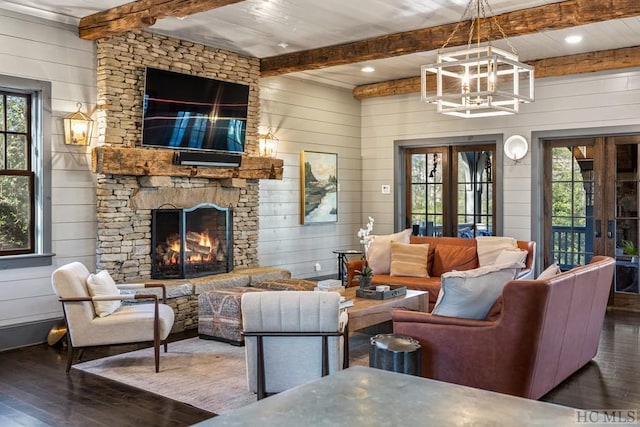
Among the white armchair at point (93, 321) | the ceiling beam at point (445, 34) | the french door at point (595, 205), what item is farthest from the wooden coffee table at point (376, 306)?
the french door at point (595, 205)

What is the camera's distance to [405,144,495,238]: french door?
8.48 metres

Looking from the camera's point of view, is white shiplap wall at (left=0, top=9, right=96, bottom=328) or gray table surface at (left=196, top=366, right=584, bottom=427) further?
white shiplap wall at (left=0, top=9, right=96, bottom=328)

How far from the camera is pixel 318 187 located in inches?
339

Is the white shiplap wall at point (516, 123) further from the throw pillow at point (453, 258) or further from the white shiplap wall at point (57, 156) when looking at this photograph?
the white shiplap wall at point (57, 156)

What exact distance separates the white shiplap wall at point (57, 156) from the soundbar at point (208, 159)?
36.9 inches

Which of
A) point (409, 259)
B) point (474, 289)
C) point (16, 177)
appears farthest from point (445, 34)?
point (16, 177)

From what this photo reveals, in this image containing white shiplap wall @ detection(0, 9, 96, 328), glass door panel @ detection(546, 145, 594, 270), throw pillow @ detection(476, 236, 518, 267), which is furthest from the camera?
glass door panel @ detection(546, 145, 594, 270)

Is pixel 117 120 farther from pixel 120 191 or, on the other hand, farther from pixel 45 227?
pixel 45 227

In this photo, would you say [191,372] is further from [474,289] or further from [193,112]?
[193,112]

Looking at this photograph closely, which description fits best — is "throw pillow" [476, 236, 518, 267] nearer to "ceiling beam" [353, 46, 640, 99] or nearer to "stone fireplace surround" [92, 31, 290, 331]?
"ceiling beam" [353, 46, 640, 99]

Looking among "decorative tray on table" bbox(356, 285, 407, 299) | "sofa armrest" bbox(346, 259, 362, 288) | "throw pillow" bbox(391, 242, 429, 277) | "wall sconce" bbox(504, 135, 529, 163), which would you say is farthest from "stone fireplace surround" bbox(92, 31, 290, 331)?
"wall sconce" bbox(504, 135, 529, 163)

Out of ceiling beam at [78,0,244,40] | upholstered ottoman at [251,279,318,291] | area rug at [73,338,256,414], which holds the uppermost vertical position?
ceiling beam at [78,0,244,40]

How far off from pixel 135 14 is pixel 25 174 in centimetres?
182

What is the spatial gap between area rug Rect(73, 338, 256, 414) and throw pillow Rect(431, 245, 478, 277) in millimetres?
2671
